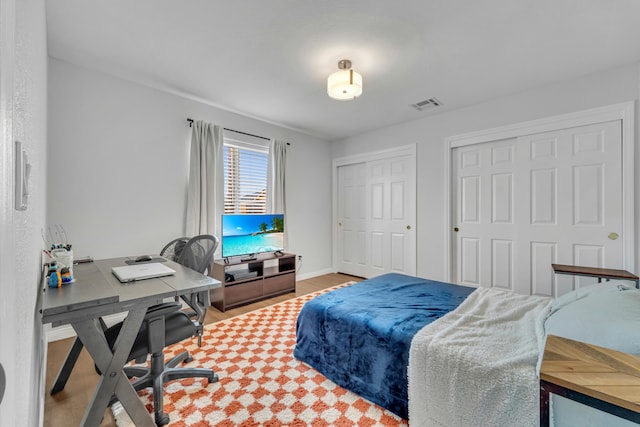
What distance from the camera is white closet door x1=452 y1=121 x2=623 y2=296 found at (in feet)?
9.07

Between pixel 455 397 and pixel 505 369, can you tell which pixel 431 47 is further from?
pixel 455 397

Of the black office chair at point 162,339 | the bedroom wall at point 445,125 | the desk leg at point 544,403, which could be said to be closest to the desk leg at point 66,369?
the black office chair at point 162,339

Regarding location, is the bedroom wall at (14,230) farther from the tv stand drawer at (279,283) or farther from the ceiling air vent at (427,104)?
the ceiling air vent at (427,104)

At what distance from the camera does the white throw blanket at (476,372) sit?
1230mm

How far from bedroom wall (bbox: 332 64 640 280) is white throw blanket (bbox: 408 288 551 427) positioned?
2284 millimetres

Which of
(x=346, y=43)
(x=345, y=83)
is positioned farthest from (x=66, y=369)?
(x=346, y=43)

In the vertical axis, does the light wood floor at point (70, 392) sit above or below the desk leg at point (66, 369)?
below

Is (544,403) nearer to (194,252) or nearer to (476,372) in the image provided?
(476,372)

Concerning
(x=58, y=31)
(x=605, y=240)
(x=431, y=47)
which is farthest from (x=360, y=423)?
(x=58, y=31)

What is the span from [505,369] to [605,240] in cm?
249

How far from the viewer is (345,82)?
7.98ft

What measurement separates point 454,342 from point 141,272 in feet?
5.92

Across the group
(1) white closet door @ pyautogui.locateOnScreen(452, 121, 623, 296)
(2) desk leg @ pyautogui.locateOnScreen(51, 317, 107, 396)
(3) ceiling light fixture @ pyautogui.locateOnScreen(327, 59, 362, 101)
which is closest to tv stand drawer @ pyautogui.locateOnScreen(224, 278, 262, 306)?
(2) desk leg @ pyautogui.locateOnScreen(51, 317, 107, 396)

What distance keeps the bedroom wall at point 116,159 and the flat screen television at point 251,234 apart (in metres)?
0.56
